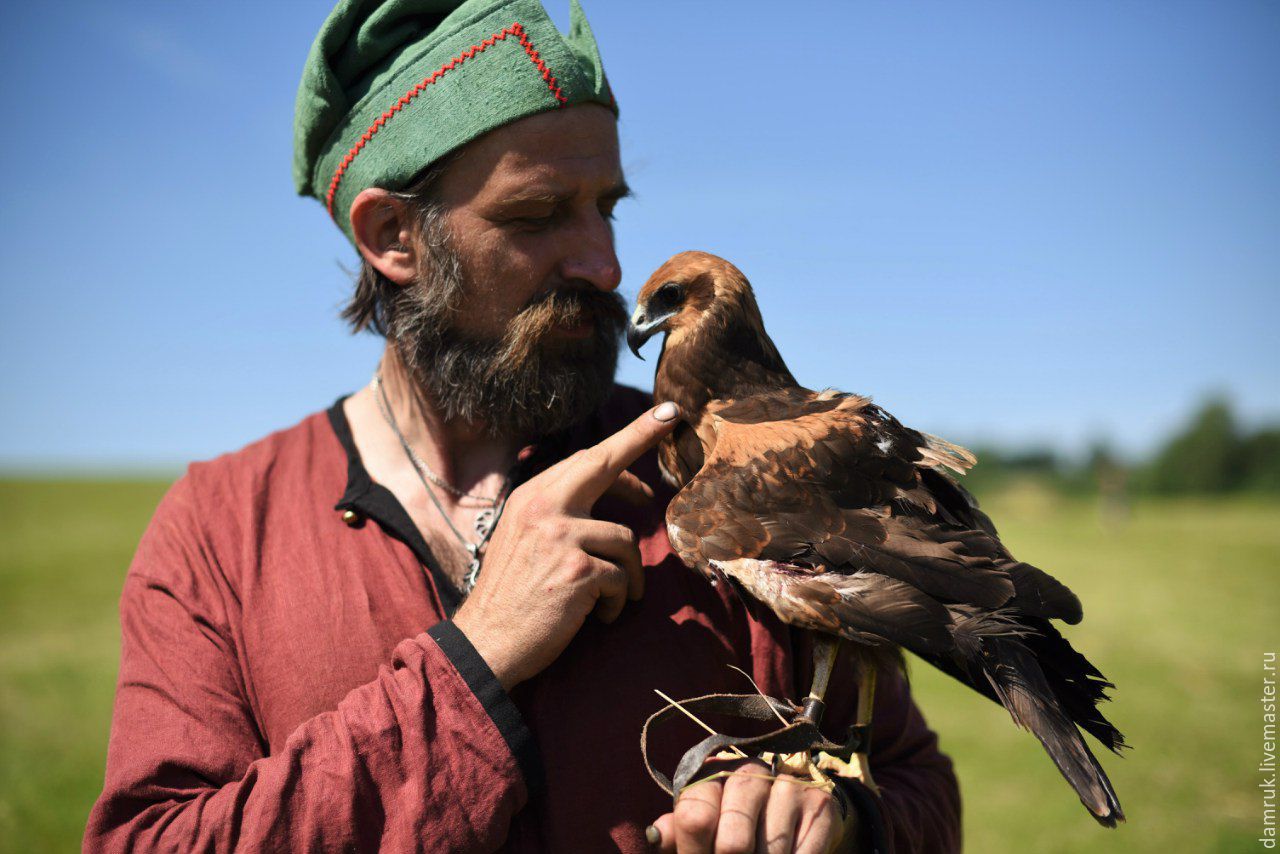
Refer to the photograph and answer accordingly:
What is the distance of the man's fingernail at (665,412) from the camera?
2123mm

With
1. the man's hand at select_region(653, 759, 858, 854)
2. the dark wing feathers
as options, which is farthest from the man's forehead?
the man's hand at select_region(653, 759, 858, 854)

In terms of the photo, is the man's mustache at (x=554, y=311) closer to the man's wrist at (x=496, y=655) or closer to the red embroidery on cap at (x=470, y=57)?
the red embroidery on cap at (x=470, y=57)

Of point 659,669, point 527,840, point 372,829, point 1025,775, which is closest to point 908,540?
point 659,669

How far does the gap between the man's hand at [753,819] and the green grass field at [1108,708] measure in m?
0.61

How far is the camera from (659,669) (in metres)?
2.17

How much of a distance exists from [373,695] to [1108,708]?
498 inches

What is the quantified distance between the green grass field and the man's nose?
172cm

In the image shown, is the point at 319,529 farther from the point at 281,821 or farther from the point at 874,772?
the point at 874,772

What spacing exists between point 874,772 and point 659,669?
2.29ft

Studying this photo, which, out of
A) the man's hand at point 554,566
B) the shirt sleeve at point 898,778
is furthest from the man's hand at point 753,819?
the man's hand at point 554,566

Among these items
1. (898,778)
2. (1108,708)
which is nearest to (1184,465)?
(1108,708)

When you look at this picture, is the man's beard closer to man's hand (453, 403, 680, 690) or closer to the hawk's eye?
the hawk's eye

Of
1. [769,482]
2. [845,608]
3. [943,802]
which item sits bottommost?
[943,802]

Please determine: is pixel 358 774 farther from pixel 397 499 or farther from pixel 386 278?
pixel 386 278
